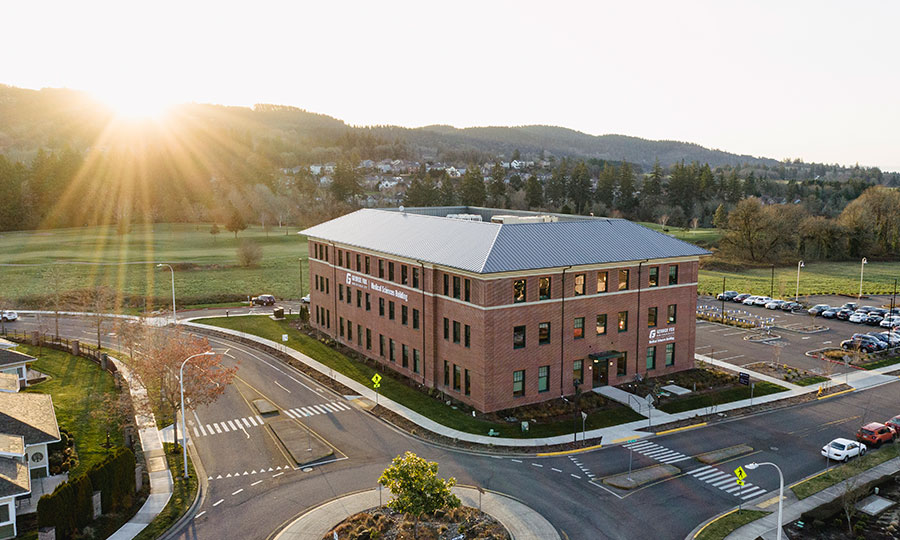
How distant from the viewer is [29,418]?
3634 cm

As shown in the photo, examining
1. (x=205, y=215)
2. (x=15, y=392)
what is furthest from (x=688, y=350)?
(x=205, y=215)

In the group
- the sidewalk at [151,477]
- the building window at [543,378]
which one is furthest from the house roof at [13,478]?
the building window at [543,378]

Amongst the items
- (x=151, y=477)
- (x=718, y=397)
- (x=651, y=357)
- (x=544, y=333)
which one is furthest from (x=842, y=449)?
(x=151, y=477)

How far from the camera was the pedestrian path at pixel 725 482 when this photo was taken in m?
34.2

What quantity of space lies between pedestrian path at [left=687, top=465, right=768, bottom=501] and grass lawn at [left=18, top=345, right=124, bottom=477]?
37.4 meters

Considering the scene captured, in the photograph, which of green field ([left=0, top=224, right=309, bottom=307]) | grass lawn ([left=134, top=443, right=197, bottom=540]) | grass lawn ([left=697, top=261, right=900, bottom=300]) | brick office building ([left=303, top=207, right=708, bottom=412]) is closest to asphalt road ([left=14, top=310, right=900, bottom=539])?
grass lawn ([left=134, top=443, right=197, bottom=540])

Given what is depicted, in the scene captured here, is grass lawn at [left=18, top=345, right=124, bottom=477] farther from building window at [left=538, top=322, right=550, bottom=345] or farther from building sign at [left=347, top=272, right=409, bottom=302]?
building window at [left=538, top=322, right=550, bottom=345]

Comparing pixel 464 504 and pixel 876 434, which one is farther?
pixel 876 434

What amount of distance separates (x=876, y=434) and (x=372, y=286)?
1673 inches

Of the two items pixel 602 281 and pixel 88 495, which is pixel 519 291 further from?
pixel 88 495

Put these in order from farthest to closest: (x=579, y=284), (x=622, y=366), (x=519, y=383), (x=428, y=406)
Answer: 1. (x=622, y=366)
2. (x=579, y=284)
3. (x=428, y=406)
4. (x=519, y=383)

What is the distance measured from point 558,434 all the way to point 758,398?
2005 centimetres

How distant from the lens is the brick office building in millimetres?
45781

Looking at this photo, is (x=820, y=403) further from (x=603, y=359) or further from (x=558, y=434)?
(x=558, y=434)
